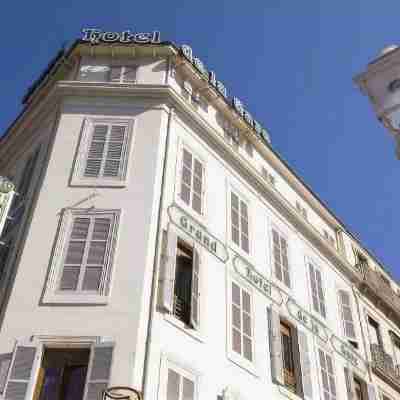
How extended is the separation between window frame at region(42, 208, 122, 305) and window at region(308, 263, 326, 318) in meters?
7.47

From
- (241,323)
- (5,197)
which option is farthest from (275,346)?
(5,197)

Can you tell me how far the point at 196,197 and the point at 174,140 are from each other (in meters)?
1.56

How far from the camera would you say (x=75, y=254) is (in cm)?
1236

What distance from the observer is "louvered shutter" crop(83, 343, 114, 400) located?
1028 centimetres

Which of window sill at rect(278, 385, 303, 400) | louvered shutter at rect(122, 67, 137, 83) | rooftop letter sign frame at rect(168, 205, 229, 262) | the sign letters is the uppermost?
louvered shutter at rect(122, 67, 137, 83)

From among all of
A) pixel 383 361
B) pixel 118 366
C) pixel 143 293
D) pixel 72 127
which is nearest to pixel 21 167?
pixel 72 127

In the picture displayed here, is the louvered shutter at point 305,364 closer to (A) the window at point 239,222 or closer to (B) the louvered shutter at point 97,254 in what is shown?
(A) the window at point 239,222

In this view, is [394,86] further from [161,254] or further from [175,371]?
[175,371]

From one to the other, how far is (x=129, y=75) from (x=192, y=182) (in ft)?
12.2

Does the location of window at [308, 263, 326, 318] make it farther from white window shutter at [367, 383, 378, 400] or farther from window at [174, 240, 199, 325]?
window at [174, 240, 199, 325]

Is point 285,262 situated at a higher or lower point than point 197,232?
higher

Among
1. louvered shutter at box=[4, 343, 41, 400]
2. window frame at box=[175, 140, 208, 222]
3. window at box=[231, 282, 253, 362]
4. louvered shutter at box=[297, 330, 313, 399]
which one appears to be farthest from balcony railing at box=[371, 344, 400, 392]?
louvered shutter at box=[4, 343, 41, 400]

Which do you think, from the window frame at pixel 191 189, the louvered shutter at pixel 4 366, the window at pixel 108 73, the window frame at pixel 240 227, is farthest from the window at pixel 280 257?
the louvered shutter at pixel 4 366

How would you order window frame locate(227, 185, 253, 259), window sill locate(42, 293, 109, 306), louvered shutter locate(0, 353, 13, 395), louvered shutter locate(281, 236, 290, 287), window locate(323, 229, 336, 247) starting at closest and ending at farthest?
louvered shutter locate(0, 353, 13, 395) < window sill locate(42, 293, 109, 306) < window frame locate(227, 185, 253, 259) < louvered shutter locate(281, 236, 290, 287) < window locate(323, 229, 336, 247)
